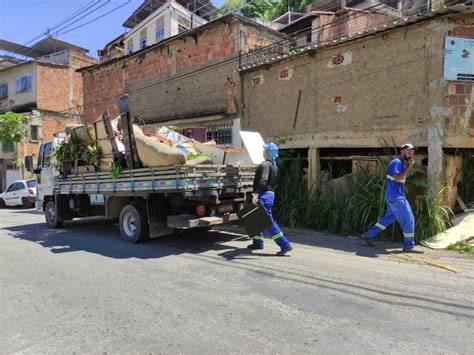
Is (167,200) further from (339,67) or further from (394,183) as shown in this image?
(339,67)

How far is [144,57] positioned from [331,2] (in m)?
18.8

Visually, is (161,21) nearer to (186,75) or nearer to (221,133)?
(186,75)

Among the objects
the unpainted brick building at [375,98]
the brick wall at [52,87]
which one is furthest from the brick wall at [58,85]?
the unpainted brick building at [375,98]

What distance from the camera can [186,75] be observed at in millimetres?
15078

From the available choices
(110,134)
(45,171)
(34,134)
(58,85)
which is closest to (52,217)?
(45,171)

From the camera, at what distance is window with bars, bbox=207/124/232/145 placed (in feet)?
43.2

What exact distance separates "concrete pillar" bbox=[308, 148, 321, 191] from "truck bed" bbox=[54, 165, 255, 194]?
2.79 m

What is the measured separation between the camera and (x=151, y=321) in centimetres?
393

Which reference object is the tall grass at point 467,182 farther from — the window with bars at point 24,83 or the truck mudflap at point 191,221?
the window with bars at point 24,83

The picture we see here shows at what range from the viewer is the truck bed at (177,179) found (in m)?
6.61

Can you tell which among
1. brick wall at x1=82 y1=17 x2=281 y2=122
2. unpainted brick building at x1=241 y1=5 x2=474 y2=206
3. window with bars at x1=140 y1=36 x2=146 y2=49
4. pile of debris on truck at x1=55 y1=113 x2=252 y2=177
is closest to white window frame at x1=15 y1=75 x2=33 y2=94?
window with bars at x1=140 y1=36 x2=146 y2=49

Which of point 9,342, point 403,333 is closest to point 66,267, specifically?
point 9,342

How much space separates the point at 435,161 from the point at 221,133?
7252mm

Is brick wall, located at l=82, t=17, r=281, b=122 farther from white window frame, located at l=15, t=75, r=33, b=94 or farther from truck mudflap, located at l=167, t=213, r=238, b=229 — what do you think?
white window frame, located at l=15, t=75, r=33, b=94
